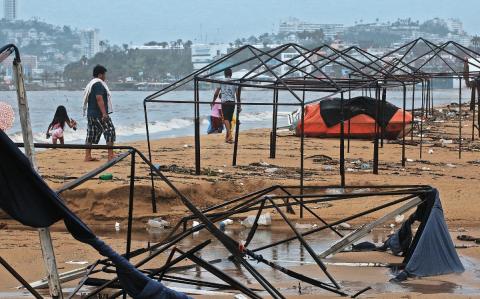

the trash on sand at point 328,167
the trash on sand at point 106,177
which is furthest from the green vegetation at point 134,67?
the trash on sand at point 106,177

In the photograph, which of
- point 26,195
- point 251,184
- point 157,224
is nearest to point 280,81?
point 251,184

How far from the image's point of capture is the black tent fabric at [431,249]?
23.9ft

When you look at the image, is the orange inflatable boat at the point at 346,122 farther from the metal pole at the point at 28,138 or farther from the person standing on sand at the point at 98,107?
the metal pole at the point at 28,138

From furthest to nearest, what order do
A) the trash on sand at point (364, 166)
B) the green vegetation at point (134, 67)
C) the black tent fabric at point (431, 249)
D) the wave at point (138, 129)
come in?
the green vegetation at point (134, 67)
the wave at point (138, 129)
the trash on sand at point (364, 166)
the black tent fabric at point (431, 249)

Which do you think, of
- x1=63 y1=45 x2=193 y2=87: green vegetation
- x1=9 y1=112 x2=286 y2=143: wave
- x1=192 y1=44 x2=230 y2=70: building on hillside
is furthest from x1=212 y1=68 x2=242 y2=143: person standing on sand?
x1=63 y1=45 x2=193 y2=87: green vegetation

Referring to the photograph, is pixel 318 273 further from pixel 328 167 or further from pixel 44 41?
pixel 44 41

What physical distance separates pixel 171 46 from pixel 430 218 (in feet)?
339

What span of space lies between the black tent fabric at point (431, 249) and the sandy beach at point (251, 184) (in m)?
0.09

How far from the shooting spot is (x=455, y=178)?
46.1 ft

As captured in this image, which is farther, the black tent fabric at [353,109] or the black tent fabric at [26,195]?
the black tent fabric at [353,109]

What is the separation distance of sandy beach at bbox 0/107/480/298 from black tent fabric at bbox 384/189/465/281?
0.30 ft

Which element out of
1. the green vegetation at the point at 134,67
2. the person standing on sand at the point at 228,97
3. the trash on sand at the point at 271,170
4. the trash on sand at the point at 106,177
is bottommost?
the trash on sand at the point at 271,170

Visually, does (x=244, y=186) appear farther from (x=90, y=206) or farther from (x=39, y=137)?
(x=39, y=137)

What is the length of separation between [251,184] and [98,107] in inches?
118
